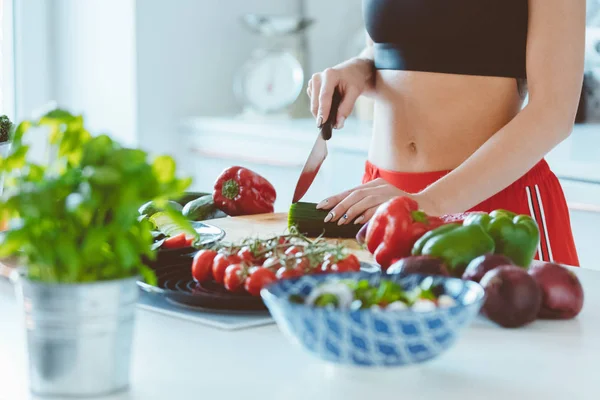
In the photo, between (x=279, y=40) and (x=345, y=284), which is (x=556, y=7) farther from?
(x=279, y=40)

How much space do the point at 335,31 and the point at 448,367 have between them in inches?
114

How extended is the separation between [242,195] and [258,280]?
76 cm

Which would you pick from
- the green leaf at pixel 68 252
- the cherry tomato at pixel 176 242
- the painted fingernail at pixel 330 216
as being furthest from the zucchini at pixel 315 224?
the green leaf at pixel 68 252

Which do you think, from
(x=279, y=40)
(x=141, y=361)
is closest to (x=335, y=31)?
(x=279, y=40)

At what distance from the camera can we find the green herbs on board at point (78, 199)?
2.41ft

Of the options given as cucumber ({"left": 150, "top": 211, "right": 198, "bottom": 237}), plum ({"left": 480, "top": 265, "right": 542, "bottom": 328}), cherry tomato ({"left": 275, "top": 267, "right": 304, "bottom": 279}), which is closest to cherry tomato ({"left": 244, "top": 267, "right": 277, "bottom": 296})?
cherry tomato ({"left": 275, "top": 267, "right": 304, "bottom": 279})

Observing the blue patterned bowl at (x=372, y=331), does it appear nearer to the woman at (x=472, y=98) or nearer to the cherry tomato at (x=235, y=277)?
the cherry tomato at (x=235, y=277)

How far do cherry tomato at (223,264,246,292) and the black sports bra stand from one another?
89cm

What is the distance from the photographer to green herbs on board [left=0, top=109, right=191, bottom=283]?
2.41 feet

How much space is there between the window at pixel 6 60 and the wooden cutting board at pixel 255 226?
1.86 meters

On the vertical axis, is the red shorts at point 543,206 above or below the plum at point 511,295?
below

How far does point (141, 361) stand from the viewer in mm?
927

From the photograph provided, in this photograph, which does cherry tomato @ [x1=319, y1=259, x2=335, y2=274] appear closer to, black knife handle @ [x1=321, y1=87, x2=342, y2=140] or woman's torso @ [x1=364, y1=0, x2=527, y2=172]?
black knife handle @ [x1=321, y1=87, x2=342, y2=140]

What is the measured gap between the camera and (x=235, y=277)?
1.08 metres
